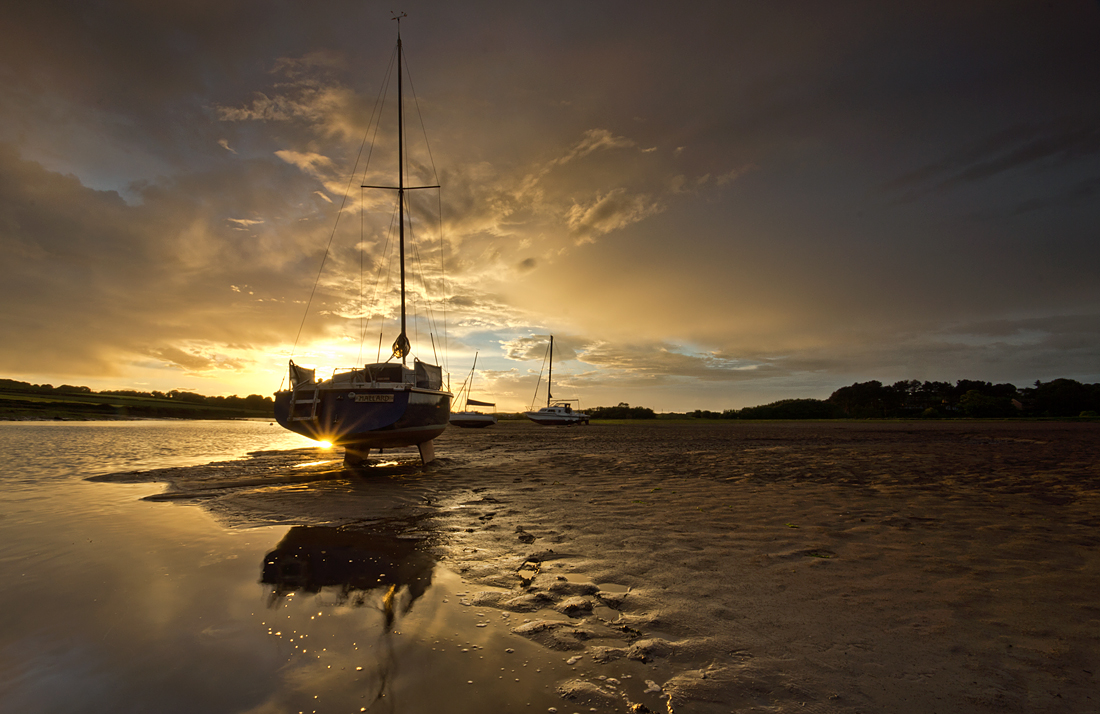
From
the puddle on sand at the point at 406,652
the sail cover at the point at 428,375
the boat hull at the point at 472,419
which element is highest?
the sail cover at the point at 428,375

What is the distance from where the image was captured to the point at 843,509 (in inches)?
275

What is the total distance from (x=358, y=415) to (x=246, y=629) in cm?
991

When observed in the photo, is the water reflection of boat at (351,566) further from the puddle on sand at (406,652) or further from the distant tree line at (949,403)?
the distant tree line at (949,403)

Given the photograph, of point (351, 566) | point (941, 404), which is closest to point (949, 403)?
point (941, 404)

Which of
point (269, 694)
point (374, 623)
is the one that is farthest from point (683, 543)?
point (269, 694)

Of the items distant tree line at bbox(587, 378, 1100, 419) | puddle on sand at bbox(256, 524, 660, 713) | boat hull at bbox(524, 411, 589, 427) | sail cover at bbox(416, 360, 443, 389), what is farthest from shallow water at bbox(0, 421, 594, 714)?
distant tree line at bbox(587, 378, 1100, 419)

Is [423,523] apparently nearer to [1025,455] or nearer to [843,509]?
[843,509]

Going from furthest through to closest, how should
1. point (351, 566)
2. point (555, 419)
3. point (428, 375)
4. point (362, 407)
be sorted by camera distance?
1. point (555, 419)
2. point (428, 375)
3. point (362, 407)
4. point (351, 566)

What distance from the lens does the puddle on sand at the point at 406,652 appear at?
8.13ft

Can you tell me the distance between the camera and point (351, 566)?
4871 millimetres

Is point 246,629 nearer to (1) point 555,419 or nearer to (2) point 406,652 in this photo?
(2) point 406,652

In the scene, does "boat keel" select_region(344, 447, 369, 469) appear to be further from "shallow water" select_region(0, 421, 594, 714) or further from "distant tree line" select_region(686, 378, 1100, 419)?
"distant tree line" select_region(686, 378, 1100, 419)

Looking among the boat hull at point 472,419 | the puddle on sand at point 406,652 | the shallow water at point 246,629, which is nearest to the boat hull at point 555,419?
the boat hull at point 472,419

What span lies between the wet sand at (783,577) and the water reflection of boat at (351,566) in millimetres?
407
